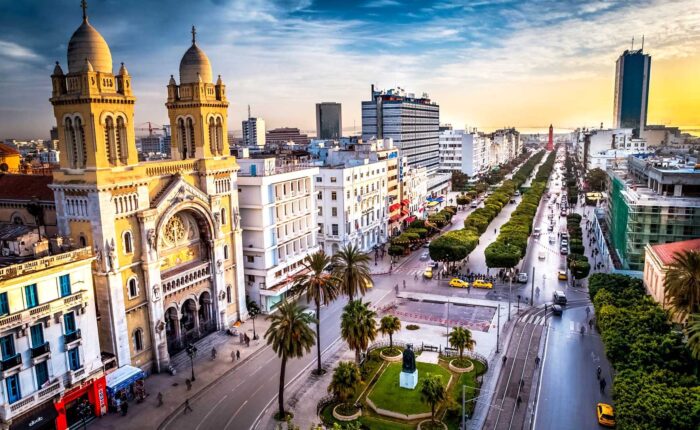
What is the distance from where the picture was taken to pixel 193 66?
66562mm

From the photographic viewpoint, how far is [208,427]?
1900 inches

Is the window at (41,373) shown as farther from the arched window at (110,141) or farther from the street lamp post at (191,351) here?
the arched window at (110,141)

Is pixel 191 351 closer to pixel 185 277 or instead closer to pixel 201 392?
pixel 201 392

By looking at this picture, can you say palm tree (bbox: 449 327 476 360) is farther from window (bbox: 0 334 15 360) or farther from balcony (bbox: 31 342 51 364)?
window (bbox: 0 334 15 360)

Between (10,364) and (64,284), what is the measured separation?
315 inches

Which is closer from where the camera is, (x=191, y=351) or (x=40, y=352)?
(x=40, y=352)

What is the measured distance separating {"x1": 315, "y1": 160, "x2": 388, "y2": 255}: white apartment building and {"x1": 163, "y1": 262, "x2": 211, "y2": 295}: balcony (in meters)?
36.4

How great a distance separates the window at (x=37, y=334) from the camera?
1756 inches

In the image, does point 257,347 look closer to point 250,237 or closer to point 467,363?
point 250,237

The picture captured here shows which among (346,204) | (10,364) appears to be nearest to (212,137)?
(10,364)

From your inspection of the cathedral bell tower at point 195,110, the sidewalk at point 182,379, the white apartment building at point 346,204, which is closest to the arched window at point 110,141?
the cathedral bell tower at point 195,110

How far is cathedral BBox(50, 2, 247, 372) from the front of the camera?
52594 mm

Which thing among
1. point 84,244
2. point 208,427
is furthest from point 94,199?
point 208,427

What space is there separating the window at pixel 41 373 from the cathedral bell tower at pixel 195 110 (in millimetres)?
30199
